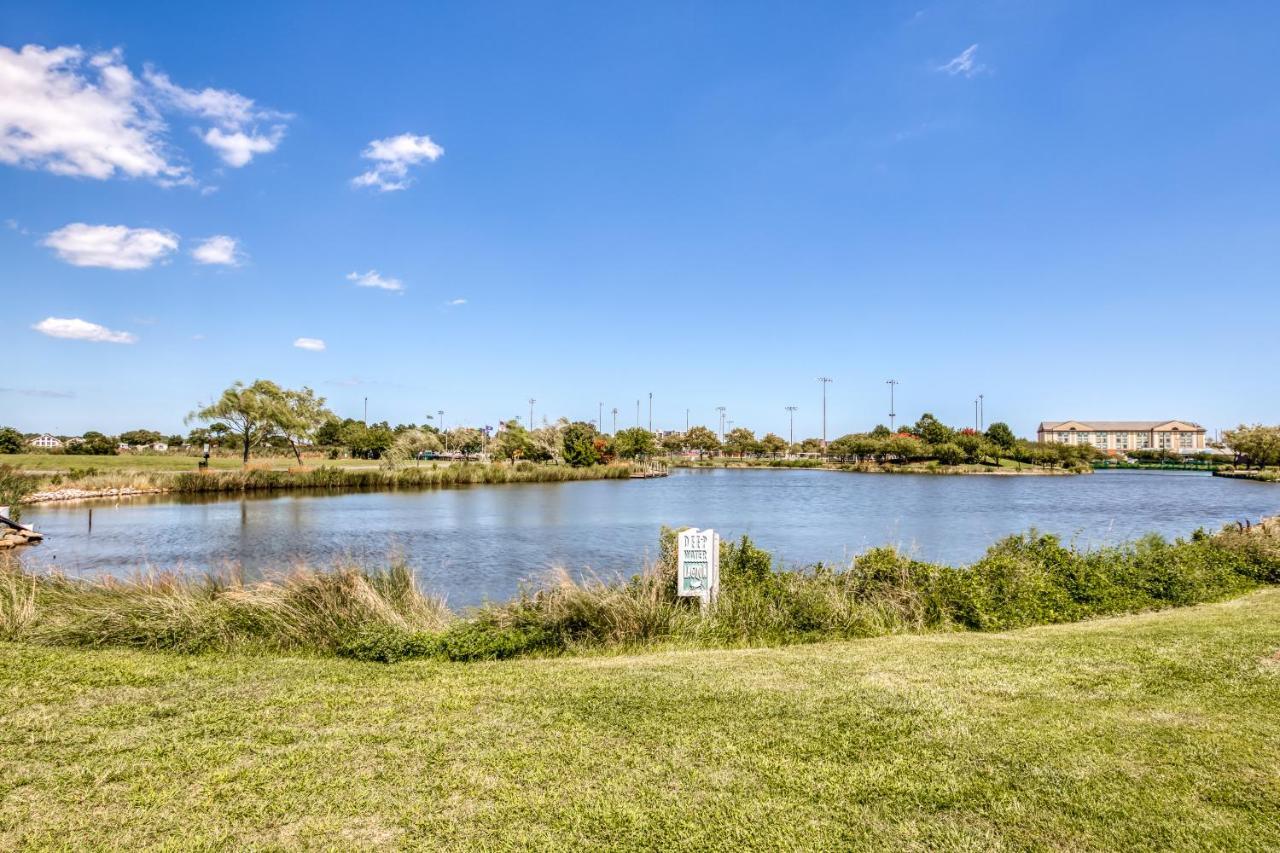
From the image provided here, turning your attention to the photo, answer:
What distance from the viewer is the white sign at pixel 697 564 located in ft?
29.0

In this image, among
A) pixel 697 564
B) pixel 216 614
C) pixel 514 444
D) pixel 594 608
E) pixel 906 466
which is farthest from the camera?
pixel 906 466

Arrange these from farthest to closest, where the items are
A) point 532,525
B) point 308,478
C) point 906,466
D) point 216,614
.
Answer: point 906,466 → point 308,478 → point 532,525 → point 216,614

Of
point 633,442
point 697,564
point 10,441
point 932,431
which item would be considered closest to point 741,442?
point 932,431

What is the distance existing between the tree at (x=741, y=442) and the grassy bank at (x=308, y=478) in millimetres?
68961

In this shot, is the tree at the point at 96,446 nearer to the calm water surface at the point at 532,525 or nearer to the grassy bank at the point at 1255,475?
the calm water surface at the point at 532,525

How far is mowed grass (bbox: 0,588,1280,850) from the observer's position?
11.1 feet

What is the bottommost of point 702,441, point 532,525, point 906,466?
point 532,525

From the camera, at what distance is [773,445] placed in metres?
128

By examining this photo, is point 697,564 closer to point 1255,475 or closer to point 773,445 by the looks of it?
point 1255,475

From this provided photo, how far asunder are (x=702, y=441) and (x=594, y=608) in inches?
4744

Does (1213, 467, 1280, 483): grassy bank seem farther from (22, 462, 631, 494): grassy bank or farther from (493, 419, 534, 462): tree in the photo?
(493, 419, 534, 462): tree

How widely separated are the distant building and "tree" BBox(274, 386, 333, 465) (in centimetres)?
14764

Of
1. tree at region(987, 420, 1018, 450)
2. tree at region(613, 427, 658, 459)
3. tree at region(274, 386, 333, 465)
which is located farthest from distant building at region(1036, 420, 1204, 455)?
tree at region(274, 386, 333, 465)

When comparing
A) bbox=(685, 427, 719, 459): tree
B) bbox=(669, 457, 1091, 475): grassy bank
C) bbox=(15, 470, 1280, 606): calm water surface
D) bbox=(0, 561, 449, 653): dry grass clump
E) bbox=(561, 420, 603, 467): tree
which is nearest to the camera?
bbox=(0, 561, 449, 653): dry grass clump
